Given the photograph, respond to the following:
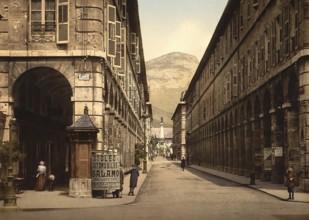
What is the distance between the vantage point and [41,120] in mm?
30641

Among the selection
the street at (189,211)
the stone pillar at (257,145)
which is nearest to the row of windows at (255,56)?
the stone pillar at (257,145)

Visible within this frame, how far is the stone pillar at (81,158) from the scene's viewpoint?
75.3 feet

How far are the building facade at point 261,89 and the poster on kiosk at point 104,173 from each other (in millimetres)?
8733

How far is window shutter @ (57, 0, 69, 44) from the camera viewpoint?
24906 mm

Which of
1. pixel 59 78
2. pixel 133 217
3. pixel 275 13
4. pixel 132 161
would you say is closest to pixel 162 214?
pixel 133 217

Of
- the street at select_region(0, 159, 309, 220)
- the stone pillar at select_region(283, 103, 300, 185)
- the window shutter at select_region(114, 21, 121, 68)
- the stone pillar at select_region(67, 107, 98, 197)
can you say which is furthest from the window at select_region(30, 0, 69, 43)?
the stone pillar at select_region(283, 103, 300, 185)

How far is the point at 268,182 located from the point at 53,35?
53.5ft

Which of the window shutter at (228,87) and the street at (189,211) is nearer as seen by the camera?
the street at (189,211)

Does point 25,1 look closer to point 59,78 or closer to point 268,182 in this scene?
point 59,78

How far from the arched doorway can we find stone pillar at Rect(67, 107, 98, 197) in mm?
3845

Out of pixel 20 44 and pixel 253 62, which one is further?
pixel 253 62

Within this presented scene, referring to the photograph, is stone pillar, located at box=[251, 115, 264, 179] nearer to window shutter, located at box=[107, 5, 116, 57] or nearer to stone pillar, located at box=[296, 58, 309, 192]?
stone pillar, located at box=[296, 58, 309, 192]

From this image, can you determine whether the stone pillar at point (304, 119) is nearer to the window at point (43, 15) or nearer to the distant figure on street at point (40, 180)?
the window at point (43, 15)

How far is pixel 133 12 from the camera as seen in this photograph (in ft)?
161
